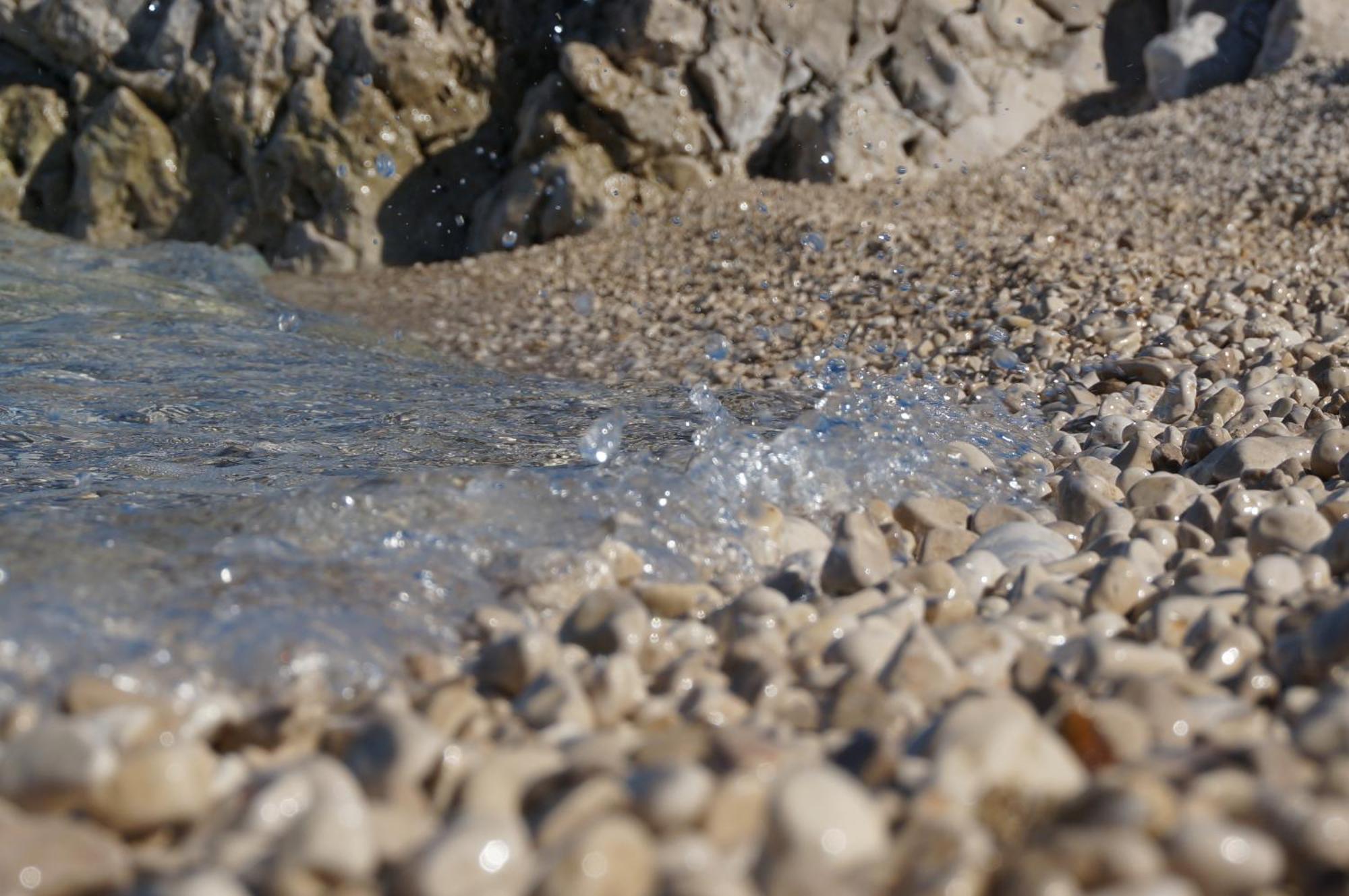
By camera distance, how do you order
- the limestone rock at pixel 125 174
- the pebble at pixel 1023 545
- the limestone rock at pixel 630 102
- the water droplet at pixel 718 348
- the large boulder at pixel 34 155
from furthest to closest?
the large boulder at pixel 34 155
the limestone rock at pixel 125 174
the limestone rock at pixel 630 102
the water droplet at pixel 718 348
the pebble at pixel 1023 545

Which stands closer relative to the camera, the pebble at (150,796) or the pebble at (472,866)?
the pebble at (472,866)

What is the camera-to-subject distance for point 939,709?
5.40 feet

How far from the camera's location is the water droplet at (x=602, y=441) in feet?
11.7

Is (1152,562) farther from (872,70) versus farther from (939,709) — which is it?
(872,70)

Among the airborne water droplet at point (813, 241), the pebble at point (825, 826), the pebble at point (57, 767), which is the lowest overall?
the airborne water droplet at point (813, 241)

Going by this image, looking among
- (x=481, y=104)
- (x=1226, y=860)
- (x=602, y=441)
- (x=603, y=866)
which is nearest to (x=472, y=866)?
(x=603, y=866)

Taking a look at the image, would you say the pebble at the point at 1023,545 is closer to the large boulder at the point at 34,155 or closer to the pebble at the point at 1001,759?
the pebble at the point at 1001,759

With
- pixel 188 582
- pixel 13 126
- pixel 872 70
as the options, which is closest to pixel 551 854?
pixel 188 582

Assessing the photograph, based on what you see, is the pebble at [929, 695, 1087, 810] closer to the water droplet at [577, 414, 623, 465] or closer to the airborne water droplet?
the water droplet at [577, 414, 623, 465]

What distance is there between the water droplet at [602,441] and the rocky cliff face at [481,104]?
15.3ft

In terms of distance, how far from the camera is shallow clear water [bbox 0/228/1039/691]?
209 cm

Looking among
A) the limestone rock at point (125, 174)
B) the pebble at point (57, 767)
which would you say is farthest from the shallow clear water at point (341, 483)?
the limestone rock at point (125, 174)

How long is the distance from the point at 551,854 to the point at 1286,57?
32.2 ft

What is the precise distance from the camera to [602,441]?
367 centimetres
